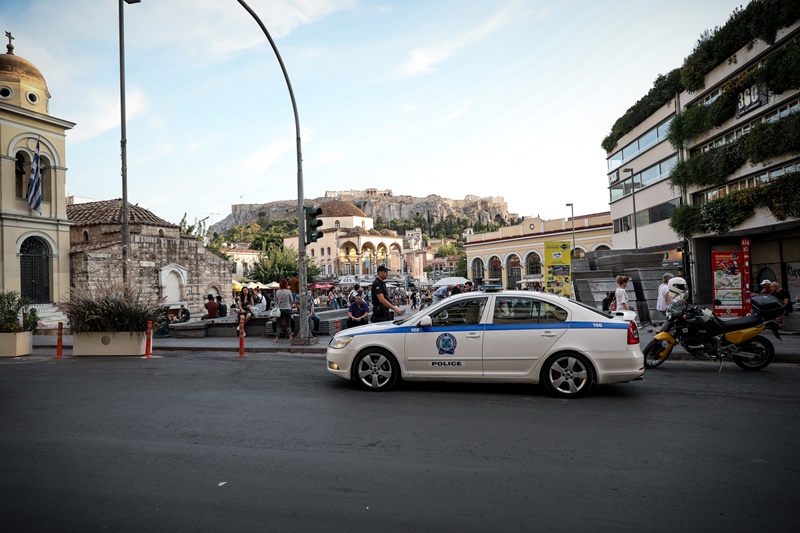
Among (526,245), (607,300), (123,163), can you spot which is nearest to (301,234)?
(123,163)

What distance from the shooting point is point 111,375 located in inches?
383

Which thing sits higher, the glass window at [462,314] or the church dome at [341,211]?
the church dome at [341,211]

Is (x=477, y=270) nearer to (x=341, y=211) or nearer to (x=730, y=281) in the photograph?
(x=341, y=211)

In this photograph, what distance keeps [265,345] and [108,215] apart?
22.0 metres

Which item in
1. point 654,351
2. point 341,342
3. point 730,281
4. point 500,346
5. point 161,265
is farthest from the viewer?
point 161,265

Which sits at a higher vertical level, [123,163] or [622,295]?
[123,163]

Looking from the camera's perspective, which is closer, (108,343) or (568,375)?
(568,375)

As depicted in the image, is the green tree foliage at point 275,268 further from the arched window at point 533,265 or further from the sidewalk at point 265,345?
the sidewalk at point 265,345

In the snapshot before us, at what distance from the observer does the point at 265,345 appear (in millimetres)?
14383

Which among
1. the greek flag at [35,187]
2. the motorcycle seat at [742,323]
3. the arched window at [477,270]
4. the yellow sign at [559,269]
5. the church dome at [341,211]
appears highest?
the church dome at [341,211]

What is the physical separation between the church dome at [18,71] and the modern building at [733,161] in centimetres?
2679

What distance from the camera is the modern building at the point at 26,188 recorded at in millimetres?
22328

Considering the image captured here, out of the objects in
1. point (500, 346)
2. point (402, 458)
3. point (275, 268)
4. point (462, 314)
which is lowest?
point (402, 458)

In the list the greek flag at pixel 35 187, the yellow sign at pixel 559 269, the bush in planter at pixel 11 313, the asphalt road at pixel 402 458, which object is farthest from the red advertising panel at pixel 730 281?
the greek flag at pixel 35 187
